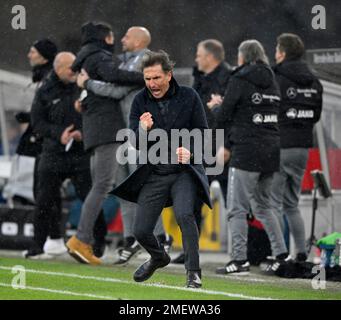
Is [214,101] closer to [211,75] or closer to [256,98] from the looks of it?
[211,75]

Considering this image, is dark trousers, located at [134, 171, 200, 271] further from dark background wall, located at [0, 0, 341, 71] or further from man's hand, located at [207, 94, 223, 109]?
dark background wall, located at [0, 0, 341, 71]

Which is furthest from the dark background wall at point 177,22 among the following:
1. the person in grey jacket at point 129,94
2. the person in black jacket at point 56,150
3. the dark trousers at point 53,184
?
the dark trousers at point 53,184

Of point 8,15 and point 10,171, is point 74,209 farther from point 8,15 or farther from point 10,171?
point 8,15

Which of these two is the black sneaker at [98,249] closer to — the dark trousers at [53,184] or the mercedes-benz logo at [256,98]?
the dark trousers at [53,184]

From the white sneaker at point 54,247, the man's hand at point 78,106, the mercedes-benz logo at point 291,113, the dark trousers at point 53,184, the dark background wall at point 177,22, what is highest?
the dark background wall at point 177,22

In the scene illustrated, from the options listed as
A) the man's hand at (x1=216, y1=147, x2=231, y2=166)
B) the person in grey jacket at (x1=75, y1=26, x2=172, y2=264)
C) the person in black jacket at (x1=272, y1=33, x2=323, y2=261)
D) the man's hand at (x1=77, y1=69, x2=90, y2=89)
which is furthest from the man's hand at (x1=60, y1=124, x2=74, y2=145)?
the person in black jacket at (x1=272, y1=33, x2=323, y2=261)

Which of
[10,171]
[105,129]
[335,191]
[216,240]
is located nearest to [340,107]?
[335,191]

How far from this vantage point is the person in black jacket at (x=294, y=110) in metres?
12.2

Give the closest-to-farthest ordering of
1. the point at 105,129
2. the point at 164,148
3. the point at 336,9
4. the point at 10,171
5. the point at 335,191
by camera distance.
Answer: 1. the point at 164,148
2. the point at 105,129
3. the point at 335,191
4. the point at 336,9
5. the point at 10,171

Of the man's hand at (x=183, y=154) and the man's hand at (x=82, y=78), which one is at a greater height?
the man's hand at (x=82, y=78)

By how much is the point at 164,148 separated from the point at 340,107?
16.8 ft

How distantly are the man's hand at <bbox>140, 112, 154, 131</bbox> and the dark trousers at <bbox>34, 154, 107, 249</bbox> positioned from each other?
385 centimetres

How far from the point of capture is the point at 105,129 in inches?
485

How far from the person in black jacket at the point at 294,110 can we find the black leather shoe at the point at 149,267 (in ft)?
8.79
